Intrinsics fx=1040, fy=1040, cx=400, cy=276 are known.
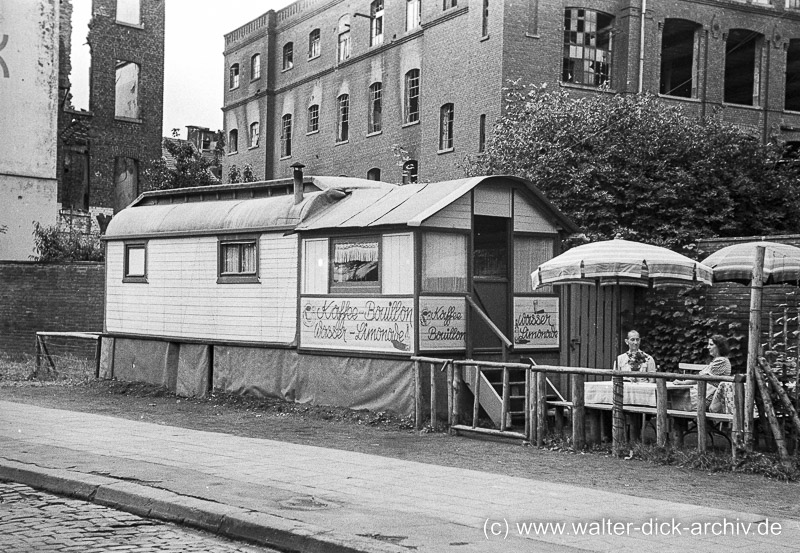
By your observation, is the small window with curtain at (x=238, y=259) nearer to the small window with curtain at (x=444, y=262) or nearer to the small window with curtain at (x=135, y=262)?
the small window with curtain at (x=135, y=262)

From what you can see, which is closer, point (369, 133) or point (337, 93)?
point (369, 133)

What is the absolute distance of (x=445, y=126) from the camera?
117 feet

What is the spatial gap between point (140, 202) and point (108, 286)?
183 cm

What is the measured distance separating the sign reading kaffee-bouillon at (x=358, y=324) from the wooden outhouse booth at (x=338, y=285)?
0.02 metres

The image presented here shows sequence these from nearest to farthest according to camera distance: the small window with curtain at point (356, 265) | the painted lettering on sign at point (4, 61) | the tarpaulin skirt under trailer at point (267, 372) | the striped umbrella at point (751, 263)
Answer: the striped umbrella at point (751, 263) < the tarpaulin skirt under trailer at point (267, 372) < the small window with curtain at point (356, 265) < the painted lettering on sign at point (4, 61)

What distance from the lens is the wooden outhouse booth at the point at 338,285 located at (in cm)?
1531

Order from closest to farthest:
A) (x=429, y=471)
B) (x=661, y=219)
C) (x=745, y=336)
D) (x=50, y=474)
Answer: (x=50, y=474)
(x=429, y=471)
(x=745, y=336)
(x=661, y=219)

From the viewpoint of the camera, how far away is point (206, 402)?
1819 cm

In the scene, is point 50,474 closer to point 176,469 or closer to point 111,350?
point 176,469

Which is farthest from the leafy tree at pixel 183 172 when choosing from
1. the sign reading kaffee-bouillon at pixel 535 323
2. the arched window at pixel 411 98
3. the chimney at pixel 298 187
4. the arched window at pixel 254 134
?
the sign reading kaffee-bouillon at pixel 535 323

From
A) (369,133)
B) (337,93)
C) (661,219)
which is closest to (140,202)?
(661,219)

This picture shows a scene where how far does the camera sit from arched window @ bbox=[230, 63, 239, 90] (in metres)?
53.7

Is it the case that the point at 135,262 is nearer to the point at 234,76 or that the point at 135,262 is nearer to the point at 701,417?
the point at 701,417

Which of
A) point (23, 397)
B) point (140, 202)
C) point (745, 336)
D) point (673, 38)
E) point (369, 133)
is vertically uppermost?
point (673, 38)
